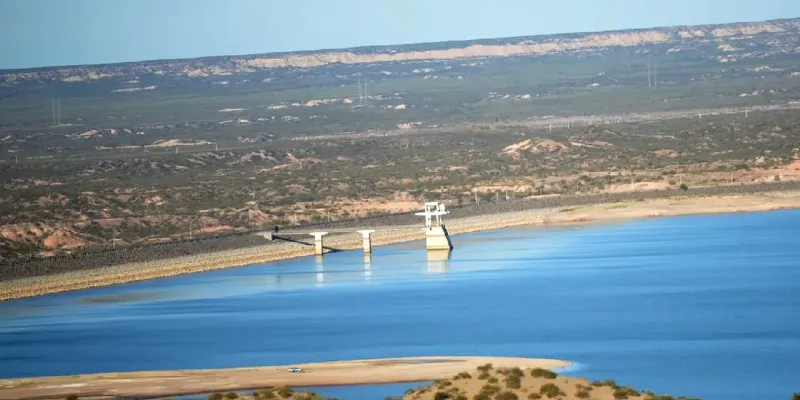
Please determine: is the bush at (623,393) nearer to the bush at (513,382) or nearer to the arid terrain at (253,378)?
the bush at (513,382)

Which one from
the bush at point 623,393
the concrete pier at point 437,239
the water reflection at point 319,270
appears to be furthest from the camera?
the concrete pier at point 437,239

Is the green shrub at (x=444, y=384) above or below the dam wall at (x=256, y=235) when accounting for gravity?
above

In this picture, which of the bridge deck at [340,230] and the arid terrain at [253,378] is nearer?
the arid terrain at [253,378]

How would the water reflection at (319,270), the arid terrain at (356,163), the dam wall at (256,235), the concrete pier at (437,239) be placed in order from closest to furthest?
the water reflection at (319,270), the dam wall at (256,235), the concrete pier at (437,239), the arid terrain at (356,163)

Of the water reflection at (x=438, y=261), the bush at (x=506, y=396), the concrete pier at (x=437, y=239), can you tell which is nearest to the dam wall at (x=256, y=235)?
the concrete pier at (x=437, y=239)

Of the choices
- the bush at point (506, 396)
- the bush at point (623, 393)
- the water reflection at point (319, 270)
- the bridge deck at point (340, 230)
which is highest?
the bush at point (506, 396)

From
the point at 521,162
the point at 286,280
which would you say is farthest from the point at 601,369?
the point at 521,162

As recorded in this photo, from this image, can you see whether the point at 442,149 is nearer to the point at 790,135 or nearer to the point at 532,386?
the point at 790,135
